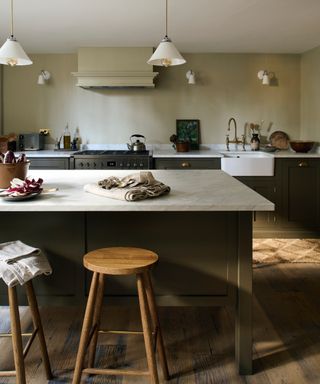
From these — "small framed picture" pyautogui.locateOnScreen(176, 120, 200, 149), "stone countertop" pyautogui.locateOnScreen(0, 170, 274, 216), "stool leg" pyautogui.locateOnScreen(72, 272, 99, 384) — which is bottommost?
"stool leg" pyautogui.locateOnScreen(72, 272, 99, 384)

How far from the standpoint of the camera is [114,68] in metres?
5.16

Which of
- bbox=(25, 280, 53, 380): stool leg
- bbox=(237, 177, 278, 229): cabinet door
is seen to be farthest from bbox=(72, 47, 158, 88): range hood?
bbox=(25, 280, 53, 380): stool leg

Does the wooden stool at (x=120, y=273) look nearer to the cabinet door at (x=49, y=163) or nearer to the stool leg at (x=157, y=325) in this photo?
the stool leg at (x=157, y=325)

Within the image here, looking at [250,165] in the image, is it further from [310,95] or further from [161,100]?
[161,100]

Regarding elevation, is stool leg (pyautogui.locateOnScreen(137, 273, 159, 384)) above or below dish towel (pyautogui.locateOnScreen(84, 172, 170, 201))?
below


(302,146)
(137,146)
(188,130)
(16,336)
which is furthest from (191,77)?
(16,336)

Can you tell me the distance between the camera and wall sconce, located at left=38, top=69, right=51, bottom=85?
17.8 ft

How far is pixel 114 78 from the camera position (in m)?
5.11

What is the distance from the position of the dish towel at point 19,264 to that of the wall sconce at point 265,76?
162 inches

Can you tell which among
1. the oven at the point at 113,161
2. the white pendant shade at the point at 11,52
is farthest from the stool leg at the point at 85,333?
the oven at the point at 113,161

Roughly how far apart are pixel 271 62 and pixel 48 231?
4.19m

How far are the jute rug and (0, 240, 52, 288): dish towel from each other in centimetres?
247

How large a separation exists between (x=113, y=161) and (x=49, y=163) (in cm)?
70

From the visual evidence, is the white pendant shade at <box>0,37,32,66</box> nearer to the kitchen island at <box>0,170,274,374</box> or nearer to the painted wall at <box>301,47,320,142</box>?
the kitchen island at <box>0,170,274,374</box>
